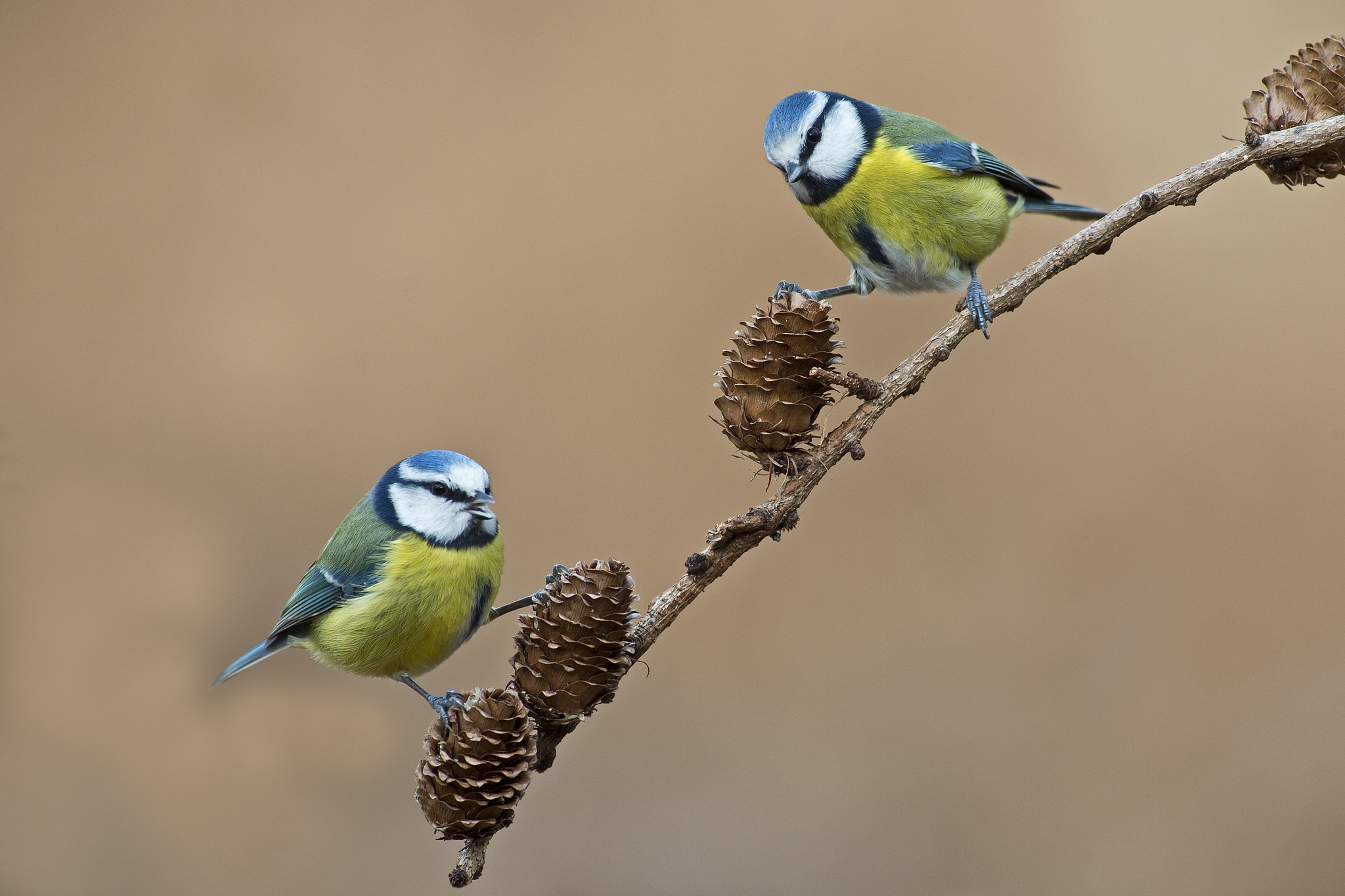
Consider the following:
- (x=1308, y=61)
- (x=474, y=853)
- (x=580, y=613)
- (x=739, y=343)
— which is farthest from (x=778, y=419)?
(x=1308, y=61)

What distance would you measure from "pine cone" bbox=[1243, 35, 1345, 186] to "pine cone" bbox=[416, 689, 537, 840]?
24.7 inches

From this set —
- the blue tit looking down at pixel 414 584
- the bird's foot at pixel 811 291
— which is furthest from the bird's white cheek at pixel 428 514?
the bird's foot at pixel 811 291

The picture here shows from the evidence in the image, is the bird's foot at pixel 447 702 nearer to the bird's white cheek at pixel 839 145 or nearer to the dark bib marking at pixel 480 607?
the dark bib marking at pixel 480 607

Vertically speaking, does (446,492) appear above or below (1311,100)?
above

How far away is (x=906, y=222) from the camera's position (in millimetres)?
1173

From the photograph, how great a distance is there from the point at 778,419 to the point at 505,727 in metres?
0.25

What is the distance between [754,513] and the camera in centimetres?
54

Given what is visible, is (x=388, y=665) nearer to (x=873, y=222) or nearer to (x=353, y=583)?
(x=353, y=583)

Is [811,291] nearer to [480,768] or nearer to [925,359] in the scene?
[925,359]

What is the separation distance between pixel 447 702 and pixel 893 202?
0.83m

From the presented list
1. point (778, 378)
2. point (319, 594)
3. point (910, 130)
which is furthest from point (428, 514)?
point (910, 130)

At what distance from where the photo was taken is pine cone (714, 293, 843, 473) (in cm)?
58

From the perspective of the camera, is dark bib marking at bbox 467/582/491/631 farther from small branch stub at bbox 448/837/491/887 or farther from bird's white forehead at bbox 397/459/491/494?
small branch stub at bbox 448/837/491/887

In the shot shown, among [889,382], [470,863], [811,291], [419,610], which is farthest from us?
[419,610]
